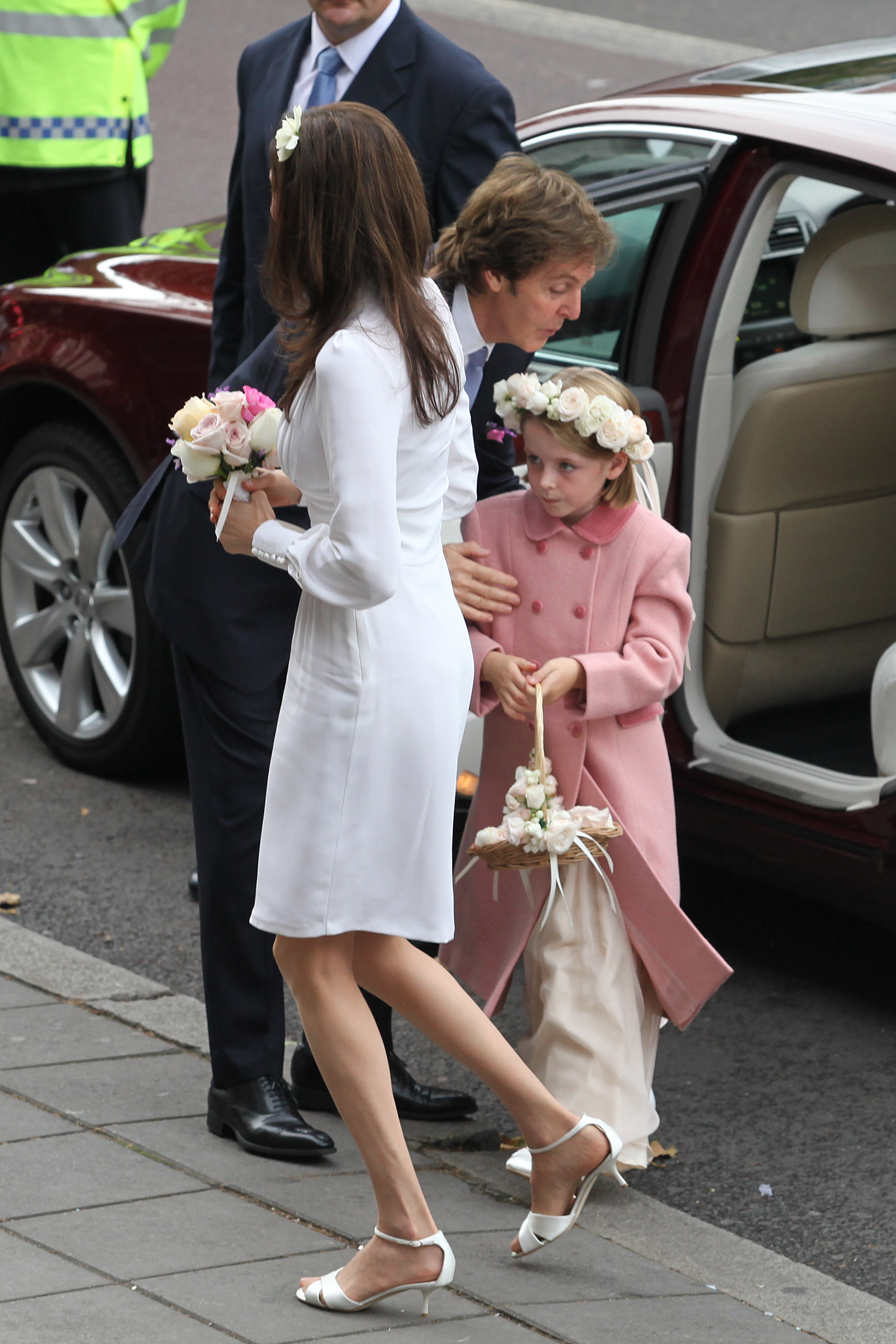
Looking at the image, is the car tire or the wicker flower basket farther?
the car tire

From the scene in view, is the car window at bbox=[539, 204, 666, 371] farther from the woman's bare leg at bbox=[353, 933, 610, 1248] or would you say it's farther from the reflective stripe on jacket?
the reflective stripe on jacket

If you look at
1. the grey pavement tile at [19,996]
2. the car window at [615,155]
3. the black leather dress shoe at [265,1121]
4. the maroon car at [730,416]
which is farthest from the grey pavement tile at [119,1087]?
the car window at [615,155]

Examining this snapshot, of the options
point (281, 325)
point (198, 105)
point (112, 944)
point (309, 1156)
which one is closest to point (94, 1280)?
point (309, 1156)

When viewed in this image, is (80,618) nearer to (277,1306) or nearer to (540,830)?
(540,830)

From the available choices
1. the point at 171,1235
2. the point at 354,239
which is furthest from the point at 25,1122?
the point at 354,239

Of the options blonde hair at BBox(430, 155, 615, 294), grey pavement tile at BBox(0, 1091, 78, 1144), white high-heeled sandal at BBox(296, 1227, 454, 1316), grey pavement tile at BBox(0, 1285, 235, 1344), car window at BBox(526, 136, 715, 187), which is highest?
blonde hair at BBox(430, 155, 615, 294)

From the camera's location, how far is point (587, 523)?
11.5 ft

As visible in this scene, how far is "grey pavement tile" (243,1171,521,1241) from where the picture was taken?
3.25 m

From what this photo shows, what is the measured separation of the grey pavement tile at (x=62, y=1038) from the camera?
150 inches

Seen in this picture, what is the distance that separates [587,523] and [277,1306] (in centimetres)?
139

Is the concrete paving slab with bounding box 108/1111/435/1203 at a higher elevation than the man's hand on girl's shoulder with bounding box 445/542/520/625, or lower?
lower

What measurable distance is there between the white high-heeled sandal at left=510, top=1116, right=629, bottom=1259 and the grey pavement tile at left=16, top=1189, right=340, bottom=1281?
0.30 metres

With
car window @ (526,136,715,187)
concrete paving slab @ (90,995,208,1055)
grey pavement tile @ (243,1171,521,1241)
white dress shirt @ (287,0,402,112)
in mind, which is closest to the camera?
grey pavement tile @ (243,1171,521,1241)

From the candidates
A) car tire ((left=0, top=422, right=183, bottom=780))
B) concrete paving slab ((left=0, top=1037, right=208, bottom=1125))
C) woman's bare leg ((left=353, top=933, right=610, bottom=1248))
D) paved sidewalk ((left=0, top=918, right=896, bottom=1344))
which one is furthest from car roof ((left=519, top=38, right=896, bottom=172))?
concrete paving slab ((left=0, top=1037, right=208, bottom=1125))
